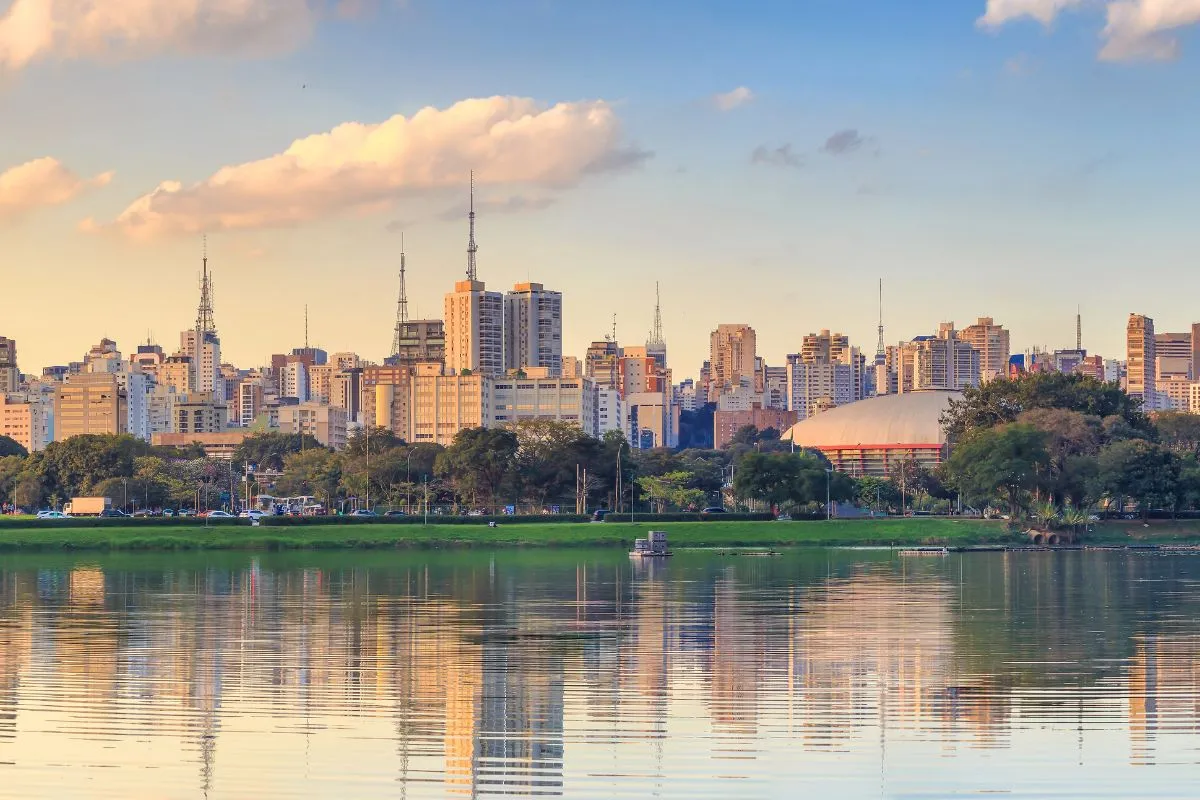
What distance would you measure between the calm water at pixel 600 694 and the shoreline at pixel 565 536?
44.5 meters

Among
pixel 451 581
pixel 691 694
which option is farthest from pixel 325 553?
pixel 691 694

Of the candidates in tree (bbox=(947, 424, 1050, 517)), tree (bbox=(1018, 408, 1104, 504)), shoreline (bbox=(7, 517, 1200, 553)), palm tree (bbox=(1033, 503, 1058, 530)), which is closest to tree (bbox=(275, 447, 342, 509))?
shoreline (bbox=(7, 517, 1200, 553))

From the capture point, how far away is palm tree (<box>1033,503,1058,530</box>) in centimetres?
11244

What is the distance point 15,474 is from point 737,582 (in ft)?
344

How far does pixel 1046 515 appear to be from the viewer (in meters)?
112

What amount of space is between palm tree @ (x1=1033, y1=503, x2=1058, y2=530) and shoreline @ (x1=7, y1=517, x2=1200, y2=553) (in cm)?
216

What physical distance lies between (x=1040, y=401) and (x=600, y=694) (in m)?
113

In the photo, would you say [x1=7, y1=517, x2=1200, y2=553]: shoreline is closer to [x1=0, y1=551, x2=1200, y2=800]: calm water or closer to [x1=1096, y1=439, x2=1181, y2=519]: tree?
[x1=1096, y1=439, x2=1181, y2=519]: tree

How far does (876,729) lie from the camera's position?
26844mm

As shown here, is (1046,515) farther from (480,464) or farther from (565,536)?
(480,464)

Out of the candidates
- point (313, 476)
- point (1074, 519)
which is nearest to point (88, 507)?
point (313, 476)

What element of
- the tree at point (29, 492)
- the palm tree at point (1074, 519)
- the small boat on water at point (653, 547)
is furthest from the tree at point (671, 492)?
the tree at point (29, 492)

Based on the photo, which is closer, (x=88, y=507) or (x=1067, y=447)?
(x=1067, y=447)

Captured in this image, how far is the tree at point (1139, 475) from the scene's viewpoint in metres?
116
